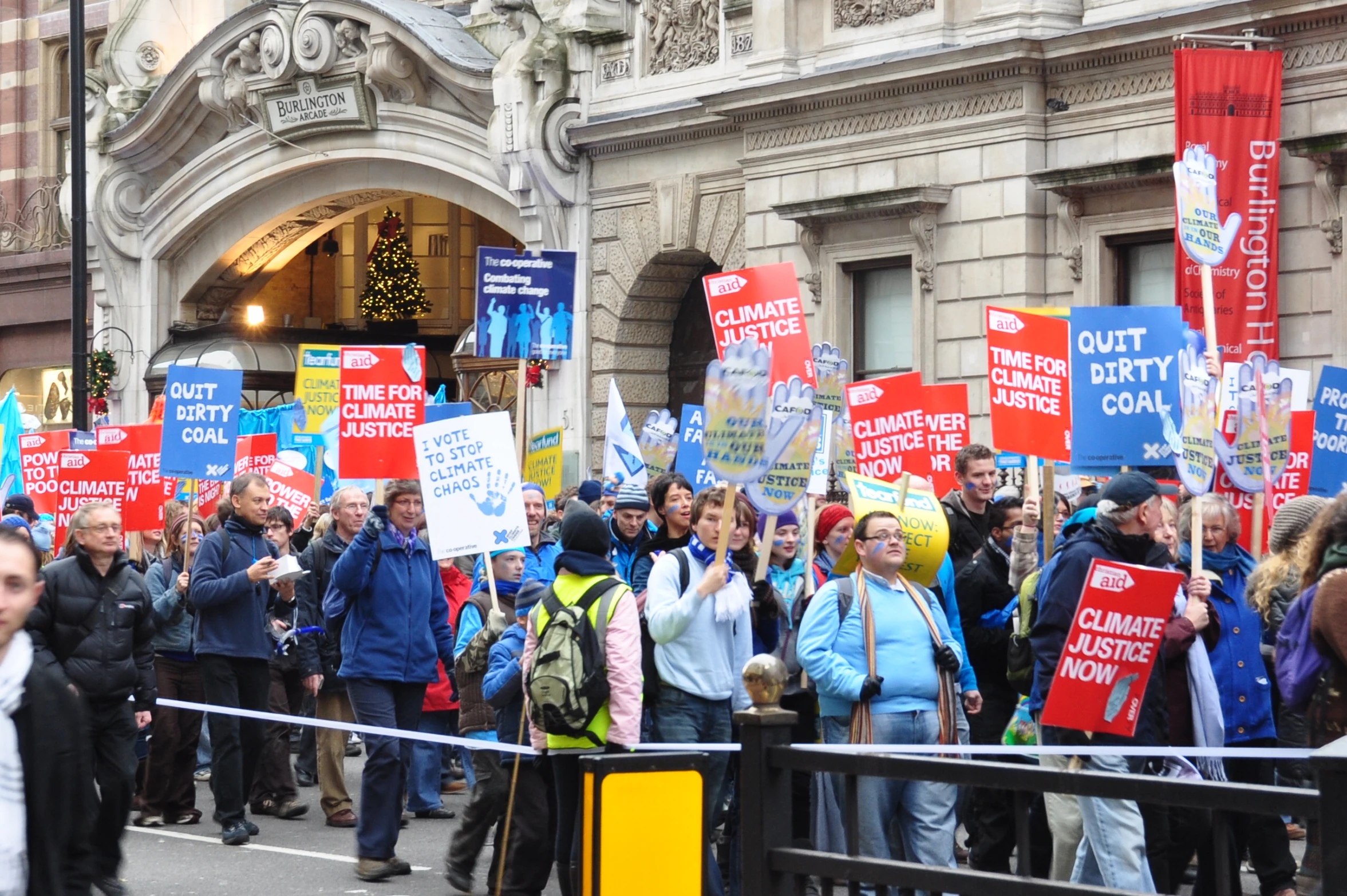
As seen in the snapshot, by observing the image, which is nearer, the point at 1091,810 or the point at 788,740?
the point at 788,740

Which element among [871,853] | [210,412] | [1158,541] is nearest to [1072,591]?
[1158,541]

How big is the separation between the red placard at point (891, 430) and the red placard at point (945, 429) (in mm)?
422

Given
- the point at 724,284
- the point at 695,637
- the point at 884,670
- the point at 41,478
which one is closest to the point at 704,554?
the point at 695,637

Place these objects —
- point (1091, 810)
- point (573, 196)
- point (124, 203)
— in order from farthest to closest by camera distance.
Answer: point (124, 203) < point (573, 196) < point (1091, 810)

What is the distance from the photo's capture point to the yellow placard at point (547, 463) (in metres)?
15.5

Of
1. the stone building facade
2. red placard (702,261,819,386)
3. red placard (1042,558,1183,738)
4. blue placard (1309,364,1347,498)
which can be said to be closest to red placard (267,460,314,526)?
red placard (702,261,819,386)

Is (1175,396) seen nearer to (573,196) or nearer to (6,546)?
(6,546)

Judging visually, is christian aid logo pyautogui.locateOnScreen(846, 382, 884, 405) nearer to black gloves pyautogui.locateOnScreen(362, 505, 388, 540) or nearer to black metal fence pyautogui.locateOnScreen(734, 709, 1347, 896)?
black gloves pyautogui.locateOnScreen(362, 505, 388, 540)

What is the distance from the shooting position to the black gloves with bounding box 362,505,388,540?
1037 centimetres

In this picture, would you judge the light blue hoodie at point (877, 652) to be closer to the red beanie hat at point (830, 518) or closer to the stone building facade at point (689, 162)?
the red beanie hat at point (830, 518)

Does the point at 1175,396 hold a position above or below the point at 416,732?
above

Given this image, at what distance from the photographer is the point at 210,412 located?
1480 centimetres

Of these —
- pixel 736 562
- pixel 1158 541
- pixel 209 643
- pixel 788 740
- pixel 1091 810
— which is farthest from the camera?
pixel 209 643

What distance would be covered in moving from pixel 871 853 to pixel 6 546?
425cm
